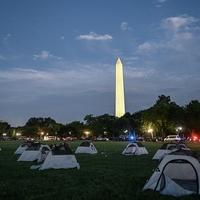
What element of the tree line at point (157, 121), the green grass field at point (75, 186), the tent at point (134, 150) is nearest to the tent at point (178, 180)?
the green grass field at point (75, 186)

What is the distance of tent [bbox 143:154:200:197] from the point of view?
48.7ft

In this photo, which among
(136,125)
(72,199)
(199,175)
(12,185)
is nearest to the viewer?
(72,199)

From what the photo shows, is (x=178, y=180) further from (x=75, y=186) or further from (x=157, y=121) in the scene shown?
(x=157, y=121)

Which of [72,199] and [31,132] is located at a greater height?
[31,132]

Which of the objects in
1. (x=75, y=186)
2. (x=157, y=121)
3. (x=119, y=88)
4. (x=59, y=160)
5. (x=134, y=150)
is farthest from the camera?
(x=119, y=88)

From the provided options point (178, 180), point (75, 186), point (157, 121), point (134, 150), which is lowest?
point (75, 186)

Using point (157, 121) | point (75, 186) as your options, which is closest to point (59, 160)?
point (75, 186)

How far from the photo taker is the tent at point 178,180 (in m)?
14.9

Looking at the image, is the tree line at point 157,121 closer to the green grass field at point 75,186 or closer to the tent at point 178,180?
the green grass field at point 75,186

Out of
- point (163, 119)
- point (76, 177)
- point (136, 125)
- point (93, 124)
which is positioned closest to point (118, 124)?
point (136, 125)

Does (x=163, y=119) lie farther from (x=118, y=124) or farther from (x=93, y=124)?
(x=93, y=124)

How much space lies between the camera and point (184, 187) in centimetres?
1552

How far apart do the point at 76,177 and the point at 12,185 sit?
3774 mm

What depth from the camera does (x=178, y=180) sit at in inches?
668
